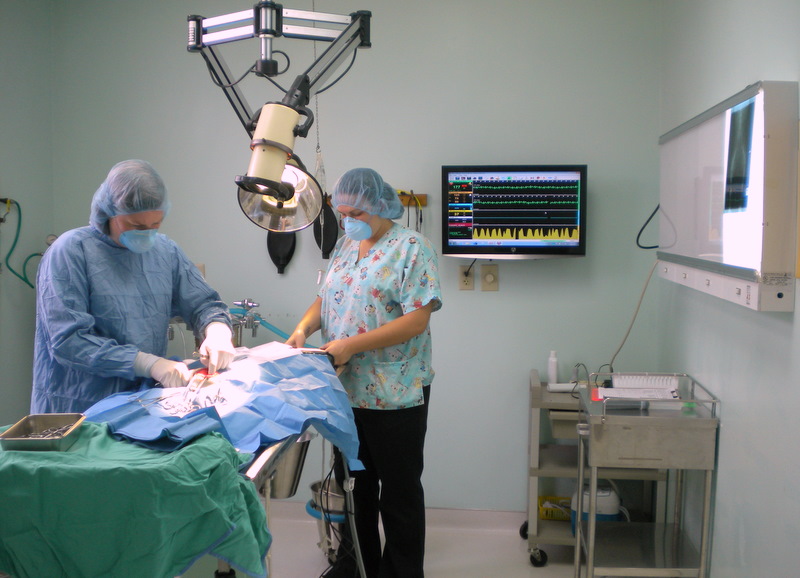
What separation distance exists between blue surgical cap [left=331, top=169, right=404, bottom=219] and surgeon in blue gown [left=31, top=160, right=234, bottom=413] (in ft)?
1.93

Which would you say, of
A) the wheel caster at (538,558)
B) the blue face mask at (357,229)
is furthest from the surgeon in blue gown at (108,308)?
the wheel caster at (538,558)

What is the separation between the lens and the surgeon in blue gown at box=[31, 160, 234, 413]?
179 centimetres

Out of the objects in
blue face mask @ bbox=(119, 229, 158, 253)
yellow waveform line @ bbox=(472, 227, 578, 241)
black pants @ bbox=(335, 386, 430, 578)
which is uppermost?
yellow waveform line @ bbox=(472, 227, 578, 241)

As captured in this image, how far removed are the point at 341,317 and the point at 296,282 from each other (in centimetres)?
105

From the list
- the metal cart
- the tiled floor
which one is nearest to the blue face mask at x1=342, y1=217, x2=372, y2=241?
the metal cart

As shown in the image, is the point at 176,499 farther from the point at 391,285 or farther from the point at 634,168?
the point at 634,168

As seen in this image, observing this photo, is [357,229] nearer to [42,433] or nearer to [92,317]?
[92,317]

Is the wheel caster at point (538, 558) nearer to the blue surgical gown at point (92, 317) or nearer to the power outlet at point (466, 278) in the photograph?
the power outlet at point (466, 278)

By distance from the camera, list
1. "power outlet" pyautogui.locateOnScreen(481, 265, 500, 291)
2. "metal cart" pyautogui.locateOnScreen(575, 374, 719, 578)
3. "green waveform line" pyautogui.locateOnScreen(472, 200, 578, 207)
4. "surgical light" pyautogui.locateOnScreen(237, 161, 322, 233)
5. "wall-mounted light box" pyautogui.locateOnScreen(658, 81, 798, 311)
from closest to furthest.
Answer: "wall-mounted light box" pyautogui.locateOnScreen(658, 81, 798, 311) → "surgical light" pyautogui.locateOnScreen(237, 161, 322, 233) → "metal cart" pyautogui.locateOnScreen(575, 374, 719, 578) → "green waveform line" pyautogui.locateOnScreen(472, 200, 578, 207) → "power outlet" pyautogui.locateOnScreen(481, 265, 500, 291)

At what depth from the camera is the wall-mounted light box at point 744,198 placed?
67.5 inches

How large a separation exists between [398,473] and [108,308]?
1.03 metres

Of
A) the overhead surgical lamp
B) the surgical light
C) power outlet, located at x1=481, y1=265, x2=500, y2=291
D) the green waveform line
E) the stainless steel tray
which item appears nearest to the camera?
the stainless steel tray

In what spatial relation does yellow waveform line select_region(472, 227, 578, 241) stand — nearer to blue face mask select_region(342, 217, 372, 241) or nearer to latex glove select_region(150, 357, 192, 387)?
blue face mask select_region(342, 217, 372, 241)

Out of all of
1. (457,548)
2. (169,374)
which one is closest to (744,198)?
(169,374)
